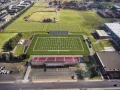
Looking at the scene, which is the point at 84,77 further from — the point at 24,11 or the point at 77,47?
the point at 24,11

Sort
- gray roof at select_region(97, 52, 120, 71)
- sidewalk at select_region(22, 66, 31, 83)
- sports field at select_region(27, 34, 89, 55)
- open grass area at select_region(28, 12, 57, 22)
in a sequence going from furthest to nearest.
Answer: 1. open grass area at select_region(28, 12, 57, 22)
2. sports field at select_region(27, 34, 89, 55)
3. gray roof at select_region(97, 52, 120, 71)
4. sidewalk at select_region(22, 66, 31, 83)

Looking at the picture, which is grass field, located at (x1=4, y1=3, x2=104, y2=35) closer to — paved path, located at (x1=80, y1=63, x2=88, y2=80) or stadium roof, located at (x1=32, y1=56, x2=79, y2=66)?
stadium roof, located at (x1=32, y1=56, x2=79, y2=66)

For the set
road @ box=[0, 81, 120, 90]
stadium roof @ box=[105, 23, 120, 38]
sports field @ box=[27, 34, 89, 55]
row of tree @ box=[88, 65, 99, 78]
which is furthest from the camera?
stadium roof @ box=[105, 23, 120, 38]

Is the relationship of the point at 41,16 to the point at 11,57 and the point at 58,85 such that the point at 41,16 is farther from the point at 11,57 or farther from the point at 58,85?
the point at 58,85

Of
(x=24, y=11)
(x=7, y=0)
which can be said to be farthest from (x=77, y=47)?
(x=7, y=0)

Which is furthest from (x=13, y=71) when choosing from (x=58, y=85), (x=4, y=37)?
(x=4, y=37)

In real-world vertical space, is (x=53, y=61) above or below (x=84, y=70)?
above

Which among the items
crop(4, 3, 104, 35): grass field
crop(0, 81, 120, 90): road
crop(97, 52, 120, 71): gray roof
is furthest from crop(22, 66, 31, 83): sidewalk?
crop(4, 3, 104, 35): grass field
